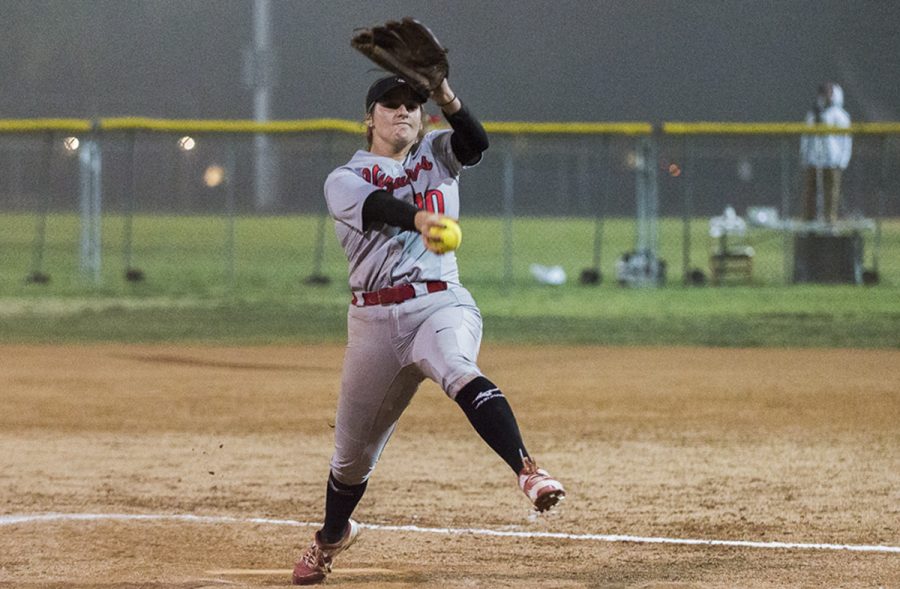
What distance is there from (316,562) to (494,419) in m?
0.93

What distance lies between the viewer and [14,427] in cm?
716

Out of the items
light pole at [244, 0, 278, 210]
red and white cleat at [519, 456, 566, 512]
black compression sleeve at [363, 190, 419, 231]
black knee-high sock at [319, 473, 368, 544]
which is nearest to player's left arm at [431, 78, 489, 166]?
black compression sleeve at [363, 190, 419, 231]

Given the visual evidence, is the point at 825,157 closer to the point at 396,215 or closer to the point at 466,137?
the point at 466,137

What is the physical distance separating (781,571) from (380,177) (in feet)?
5.90

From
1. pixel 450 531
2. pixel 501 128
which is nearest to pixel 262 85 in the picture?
pixel 501 128

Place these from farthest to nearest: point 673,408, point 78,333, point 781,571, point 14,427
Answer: point 78,333 → point 673,408 → point 14,427 → point 781,571

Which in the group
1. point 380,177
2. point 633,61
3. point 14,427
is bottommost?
point 14,427

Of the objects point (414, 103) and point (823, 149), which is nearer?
point (414, 103)

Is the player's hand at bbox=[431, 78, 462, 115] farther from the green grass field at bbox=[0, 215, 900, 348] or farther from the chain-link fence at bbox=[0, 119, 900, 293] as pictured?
the chain-link fence at bbox=[0, 119, 900, 293]

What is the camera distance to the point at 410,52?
358 cm

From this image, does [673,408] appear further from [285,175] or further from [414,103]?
[285,175]

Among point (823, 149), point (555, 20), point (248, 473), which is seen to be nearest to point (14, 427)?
point (248, 473)

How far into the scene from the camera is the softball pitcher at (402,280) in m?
3.51

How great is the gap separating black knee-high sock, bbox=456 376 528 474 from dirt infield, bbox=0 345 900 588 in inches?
26.3
